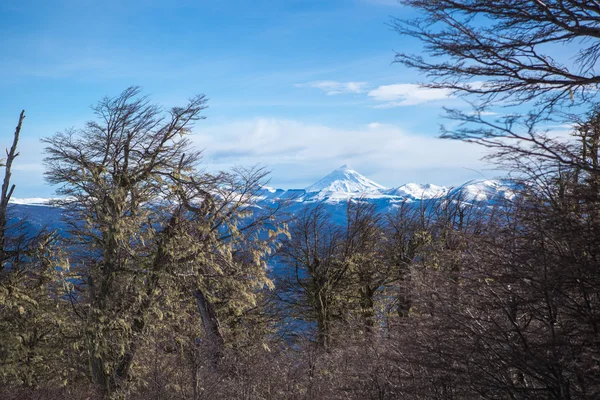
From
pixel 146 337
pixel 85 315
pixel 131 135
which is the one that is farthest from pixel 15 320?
pixel 131 135

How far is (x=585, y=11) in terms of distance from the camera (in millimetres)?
8078

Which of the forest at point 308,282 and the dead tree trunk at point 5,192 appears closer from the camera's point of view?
the forest at point 308,282

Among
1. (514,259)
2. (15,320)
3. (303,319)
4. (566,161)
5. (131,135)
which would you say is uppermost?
(131,135)

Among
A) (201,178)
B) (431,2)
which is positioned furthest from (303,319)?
(431,2)

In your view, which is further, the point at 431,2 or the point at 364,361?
the point at 364,361

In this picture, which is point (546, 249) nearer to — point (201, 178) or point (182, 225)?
point (182, 225)

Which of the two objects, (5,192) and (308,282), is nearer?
(5,192)

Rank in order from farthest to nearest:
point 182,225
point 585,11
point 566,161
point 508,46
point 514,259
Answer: point 182,225
point 508,46
point 585,11
point 514,259
point 566,161

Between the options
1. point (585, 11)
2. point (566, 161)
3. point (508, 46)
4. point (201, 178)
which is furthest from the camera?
point (201, 178)

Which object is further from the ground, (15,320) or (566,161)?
(566,161)

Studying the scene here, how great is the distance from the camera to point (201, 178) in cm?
1912

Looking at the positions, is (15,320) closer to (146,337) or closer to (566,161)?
(146,337)

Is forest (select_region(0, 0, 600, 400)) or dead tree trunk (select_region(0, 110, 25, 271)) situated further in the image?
dead tree trunk (select_region(0, 110, 25, 271))

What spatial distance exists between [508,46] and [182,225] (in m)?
11.9
